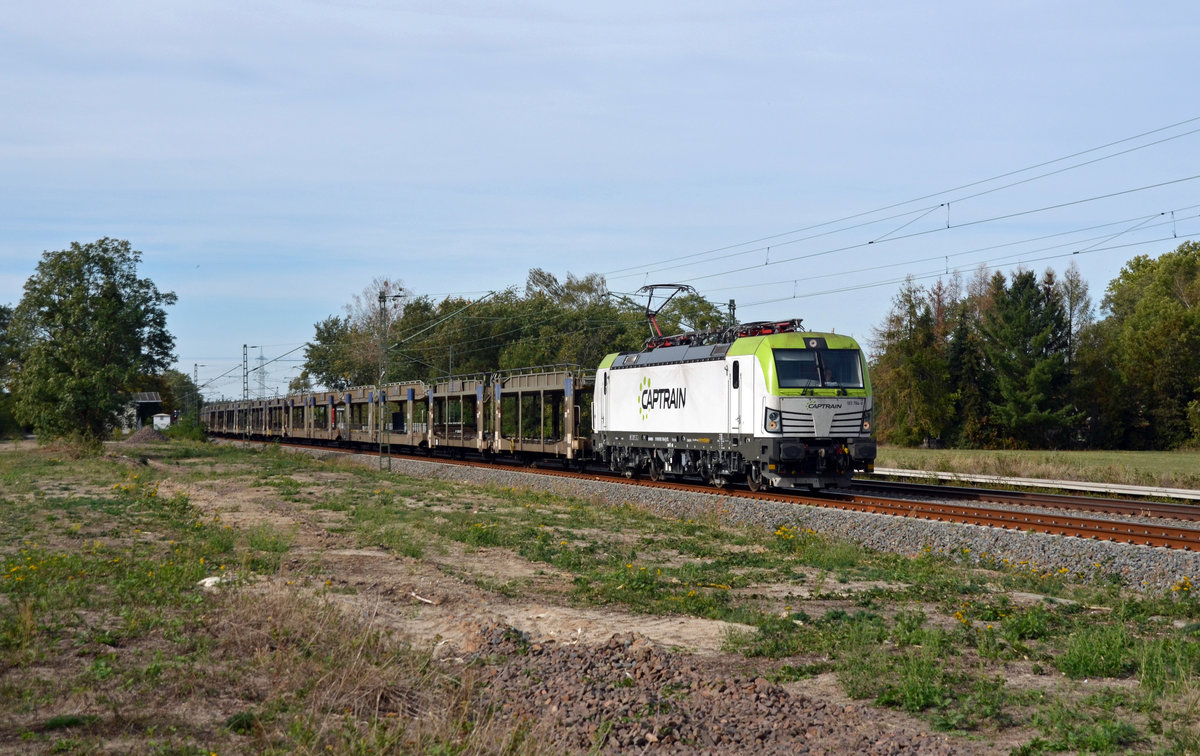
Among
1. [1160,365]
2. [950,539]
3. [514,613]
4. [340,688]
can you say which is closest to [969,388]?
[1160,365]

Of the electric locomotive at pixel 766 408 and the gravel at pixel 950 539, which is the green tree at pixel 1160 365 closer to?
the electric locomotive at pixel 766 408

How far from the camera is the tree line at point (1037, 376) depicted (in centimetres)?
6341

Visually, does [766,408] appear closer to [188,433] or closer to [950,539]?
[950,539]

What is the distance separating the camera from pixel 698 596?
1146 cm

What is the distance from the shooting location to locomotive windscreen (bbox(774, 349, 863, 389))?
73.7 ft

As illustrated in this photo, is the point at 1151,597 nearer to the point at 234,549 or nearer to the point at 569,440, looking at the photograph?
the point at 234,549

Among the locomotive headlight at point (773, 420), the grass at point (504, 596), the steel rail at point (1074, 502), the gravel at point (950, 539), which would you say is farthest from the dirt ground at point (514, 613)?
the steel rail at point (1074, 502)

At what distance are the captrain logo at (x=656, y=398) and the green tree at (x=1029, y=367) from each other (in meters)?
43.1

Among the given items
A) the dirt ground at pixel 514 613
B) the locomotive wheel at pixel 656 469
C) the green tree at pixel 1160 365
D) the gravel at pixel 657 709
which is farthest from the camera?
the green tree at pixel 1160 365

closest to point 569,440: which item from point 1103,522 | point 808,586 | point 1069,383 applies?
point 1103,522

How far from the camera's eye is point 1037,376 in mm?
63844

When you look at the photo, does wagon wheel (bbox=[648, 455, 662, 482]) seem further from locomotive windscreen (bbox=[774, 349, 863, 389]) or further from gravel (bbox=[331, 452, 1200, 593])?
locomotive windscreen (bbox=[774, 349, 863, 389])

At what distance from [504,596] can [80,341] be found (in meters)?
35.1

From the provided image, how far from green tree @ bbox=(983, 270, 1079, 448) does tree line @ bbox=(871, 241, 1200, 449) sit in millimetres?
68
